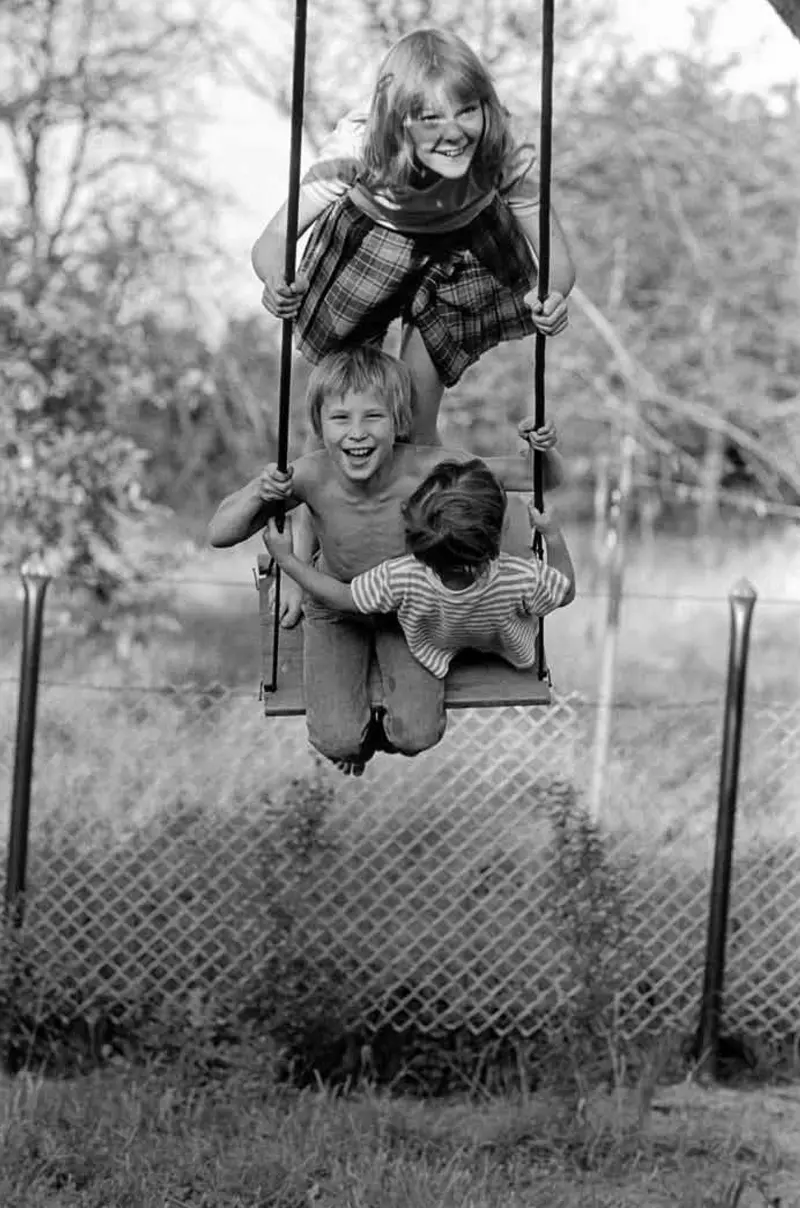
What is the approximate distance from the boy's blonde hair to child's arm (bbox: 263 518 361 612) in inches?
7.4

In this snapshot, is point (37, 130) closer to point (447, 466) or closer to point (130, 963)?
point (130, 963)

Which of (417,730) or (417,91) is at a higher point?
(417,91)

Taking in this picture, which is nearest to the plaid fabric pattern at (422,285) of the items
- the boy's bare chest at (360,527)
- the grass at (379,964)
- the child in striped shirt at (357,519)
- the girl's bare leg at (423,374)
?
the girl's bare leg at (423,374)

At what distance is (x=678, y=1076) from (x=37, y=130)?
506 cm

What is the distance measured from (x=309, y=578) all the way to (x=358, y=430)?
9.6 inches

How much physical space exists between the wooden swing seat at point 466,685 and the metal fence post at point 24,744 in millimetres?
1848

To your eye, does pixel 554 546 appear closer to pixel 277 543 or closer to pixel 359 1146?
pixel 277 543

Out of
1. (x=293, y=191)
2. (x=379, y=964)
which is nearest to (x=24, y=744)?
(x=379, y=964)

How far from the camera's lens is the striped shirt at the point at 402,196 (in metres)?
2.77

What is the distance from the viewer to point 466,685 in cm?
282

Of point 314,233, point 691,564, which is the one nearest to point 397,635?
point 314,233

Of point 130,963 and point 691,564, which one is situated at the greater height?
point 691,564

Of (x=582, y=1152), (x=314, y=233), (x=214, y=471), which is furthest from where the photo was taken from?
(x=214, y=471)

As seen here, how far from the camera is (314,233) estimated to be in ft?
9.64
